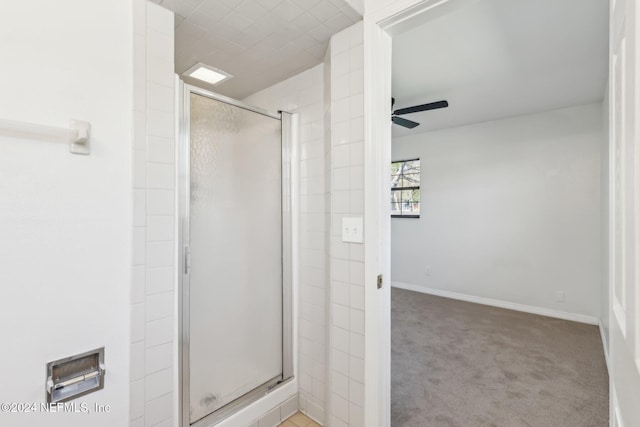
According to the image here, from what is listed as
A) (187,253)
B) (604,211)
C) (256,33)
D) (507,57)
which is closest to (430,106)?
(507,57)

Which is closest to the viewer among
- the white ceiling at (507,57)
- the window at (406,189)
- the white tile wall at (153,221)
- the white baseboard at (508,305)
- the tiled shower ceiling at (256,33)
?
the white tile wall at (153,221)

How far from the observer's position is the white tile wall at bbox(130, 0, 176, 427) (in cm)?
120

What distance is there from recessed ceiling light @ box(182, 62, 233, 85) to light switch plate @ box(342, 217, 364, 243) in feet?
4.34

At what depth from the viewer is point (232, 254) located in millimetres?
1675

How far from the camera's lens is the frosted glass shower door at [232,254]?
4.98 ft

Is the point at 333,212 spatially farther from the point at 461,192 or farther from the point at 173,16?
the point at 461,192

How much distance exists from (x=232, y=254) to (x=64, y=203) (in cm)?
80

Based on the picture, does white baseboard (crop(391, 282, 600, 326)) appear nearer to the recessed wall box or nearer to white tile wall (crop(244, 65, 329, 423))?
white tile wall (crop(244, 65, 329, 423))

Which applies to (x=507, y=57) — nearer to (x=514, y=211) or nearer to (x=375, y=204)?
(x=375, y=204)

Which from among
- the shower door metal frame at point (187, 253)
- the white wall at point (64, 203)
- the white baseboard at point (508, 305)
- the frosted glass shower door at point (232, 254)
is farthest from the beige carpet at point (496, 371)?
the white wall at point (64, 203)

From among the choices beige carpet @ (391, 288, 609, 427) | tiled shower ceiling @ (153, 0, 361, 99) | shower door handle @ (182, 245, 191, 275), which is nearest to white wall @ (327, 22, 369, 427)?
tiled shower ceiling @ (153, 0, 361, 99)

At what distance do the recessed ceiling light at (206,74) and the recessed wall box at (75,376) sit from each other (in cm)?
165

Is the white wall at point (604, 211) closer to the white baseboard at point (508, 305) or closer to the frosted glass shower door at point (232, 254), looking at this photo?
the white baseboard at point (508, 305)

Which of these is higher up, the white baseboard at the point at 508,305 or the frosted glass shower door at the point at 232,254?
the frosted glass shower door at the point at 232,254
